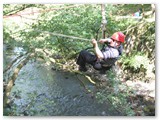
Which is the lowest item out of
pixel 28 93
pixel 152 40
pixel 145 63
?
pixel 28 93

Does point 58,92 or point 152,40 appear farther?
point 58,92

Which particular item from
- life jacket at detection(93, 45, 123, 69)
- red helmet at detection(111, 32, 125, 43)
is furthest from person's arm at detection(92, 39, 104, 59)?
red helmet at detection(111, 32, 125, 43)

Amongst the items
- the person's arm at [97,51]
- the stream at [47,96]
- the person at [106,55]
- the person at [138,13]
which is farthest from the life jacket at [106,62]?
the person at [138,13]

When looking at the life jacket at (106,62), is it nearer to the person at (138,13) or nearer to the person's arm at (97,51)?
the person's arm at (97,51)

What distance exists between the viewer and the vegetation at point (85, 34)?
3.65 metres

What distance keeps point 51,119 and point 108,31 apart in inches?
45.9

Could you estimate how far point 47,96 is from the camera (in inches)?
148

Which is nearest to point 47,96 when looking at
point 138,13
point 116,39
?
point 116,39

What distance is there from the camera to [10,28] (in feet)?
12.1

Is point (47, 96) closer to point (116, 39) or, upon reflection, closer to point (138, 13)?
point (116, 39)

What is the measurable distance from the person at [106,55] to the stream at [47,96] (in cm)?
33

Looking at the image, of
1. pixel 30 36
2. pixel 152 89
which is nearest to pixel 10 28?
pixel 30 36

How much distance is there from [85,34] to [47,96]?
839mm

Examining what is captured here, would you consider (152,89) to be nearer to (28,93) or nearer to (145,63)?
(145,63)
